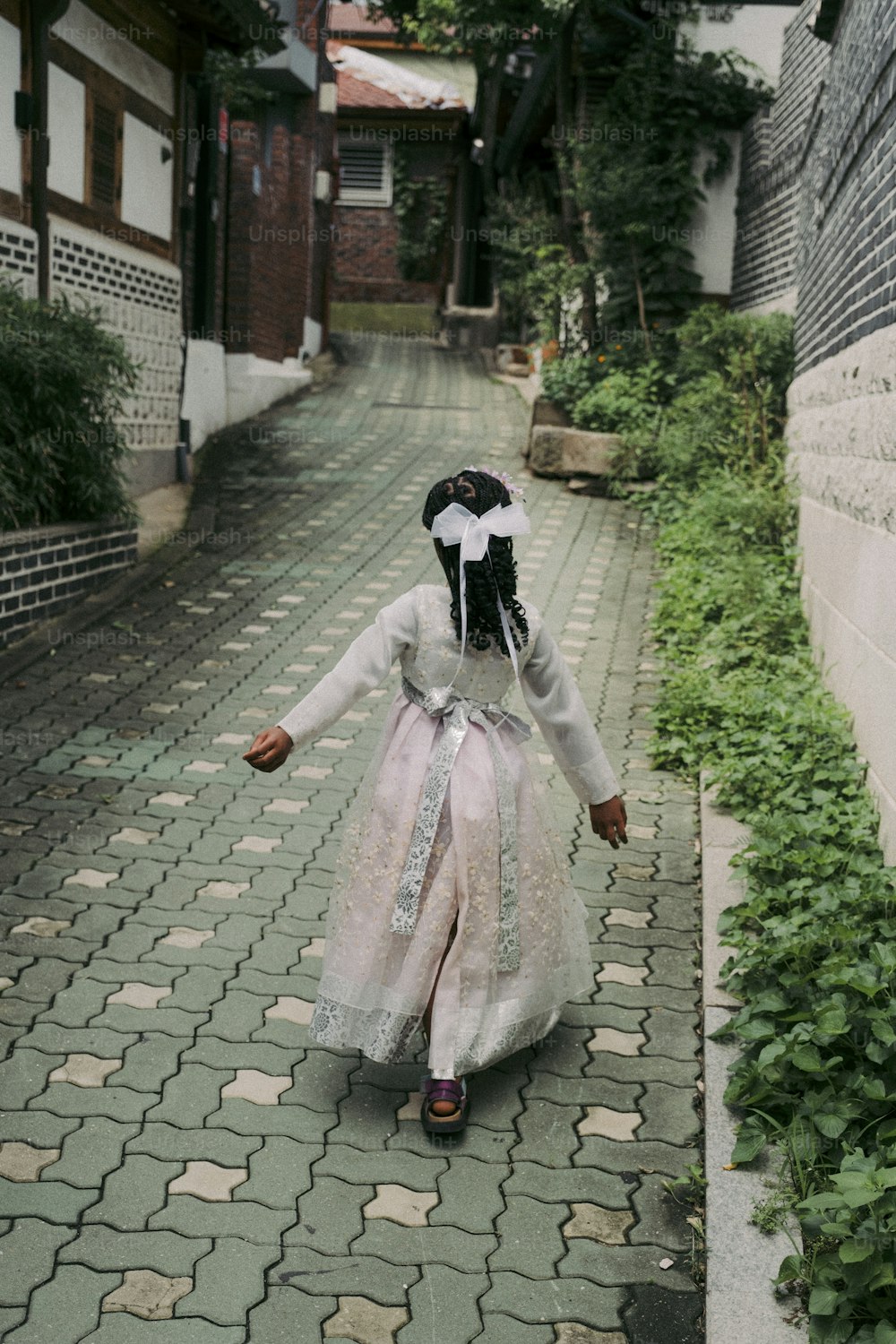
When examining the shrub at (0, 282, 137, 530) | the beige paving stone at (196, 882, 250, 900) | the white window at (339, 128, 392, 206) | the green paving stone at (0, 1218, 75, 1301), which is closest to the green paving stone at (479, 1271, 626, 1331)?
the green paving stone at (0, 1218, 75, 1301)

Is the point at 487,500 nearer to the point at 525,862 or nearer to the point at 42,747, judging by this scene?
the point at 525,862

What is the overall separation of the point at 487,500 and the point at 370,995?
1326 millimetres

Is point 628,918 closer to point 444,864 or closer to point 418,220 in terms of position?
point 444,864

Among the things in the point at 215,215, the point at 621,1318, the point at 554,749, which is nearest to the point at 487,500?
the point at 554,749

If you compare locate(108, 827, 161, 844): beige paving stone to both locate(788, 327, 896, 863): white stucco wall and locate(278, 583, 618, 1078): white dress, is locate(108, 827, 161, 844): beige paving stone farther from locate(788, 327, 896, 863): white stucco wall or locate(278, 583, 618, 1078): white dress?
locate(788, 327, 896, 863): white stucco wall

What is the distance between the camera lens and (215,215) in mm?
13383

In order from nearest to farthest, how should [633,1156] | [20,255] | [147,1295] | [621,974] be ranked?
[147,1295], [633,1156], [621,974], [20,255]

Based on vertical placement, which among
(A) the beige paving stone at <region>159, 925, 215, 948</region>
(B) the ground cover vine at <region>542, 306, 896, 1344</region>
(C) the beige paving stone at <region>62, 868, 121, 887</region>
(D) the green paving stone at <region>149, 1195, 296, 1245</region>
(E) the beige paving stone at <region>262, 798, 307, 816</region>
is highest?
(B) the ground cover vine at <region>542, 306, 896, 1344</region>

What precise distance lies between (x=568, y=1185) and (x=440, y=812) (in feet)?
3.13

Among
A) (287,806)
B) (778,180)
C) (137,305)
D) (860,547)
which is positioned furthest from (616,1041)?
(778,180)

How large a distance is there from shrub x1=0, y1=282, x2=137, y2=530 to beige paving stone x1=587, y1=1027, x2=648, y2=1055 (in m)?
4.92

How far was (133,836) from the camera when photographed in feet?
16.6

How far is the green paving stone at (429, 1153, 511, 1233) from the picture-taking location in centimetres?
290

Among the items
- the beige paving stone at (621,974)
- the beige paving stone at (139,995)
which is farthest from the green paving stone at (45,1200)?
the beige paving stone at (621,974)
